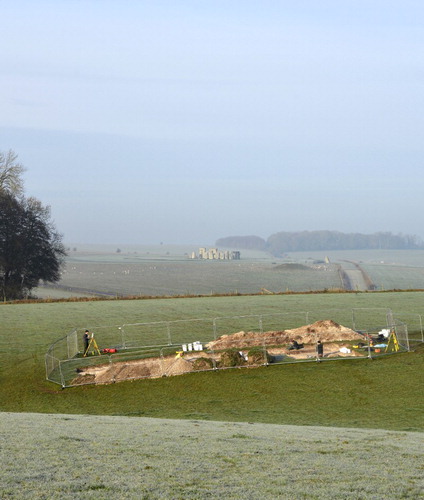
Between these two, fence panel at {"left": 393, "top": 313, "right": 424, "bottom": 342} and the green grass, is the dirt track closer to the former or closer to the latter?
the green grass

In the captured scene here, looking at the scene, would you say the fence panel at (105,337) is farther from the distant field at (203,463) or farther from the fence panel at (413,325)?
the distant field at (203,463)

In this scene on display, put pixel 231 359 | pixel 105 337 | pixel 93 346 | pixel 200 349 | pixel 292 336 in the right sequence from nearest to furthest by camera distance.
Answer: pixel 231 359
pixel 200 349
pixel 292 336
pixel 93 346
pixel 105 337

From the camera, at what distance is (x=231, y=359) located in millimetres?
32375

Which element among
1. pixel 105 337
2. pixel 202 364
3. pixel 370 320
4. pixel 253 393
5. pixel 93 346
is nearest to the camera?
pixel 253 393

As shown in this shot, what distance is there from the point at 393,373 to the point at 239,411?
9.01 m

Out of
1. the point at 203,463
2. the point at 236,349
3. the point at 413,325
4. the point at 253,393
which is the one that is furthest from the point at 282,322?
the point at 203,463

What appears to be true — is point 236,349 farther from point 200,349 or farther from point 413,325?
point 413,325

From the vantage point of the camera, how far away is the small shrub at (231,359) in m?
32.2

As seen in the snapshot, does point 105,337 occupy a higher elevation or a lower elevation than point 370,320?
higher

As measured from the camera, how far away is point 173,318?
48.2 m

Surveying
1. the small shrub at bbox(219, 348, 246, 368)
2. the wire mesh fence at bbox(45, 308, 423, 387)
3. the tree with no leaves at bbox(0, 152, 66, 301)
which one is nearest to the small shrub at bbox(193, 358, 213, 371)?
the wire mesh fence at bbox(45, 308, 423, 387)

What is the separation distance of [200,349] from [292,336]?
17.8 feet

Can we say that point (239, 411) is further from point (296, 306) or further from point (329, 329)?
point (296, 306)

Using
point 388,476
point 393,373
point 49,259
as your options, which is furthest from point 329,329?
point 49,259
